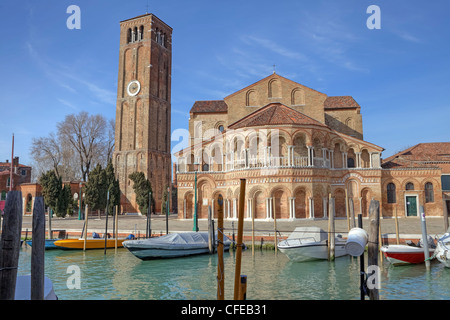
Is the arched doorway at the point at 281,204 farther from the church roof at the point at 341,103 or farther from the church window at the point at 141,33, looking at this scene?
the church window at the point at 141,33

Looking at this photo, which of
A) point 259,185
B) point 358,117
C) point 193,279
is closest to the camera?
point 193,279

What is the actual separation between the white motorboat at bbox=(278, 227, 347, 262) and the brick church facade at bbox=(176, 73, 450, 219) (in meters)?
9.59

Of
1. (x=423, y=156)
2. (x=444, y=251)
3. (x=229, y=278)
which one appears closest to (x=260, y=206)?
(x=444, y=251)

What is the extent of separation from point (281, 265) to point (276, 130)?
1443 centimetres

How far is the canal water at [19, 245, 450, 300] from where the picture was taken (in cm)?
944

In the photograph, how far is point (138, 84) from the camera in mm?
46000

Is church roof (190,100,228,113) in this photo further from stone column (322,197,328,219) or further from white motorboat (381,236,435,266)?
white motorboat (381,236,435,266)

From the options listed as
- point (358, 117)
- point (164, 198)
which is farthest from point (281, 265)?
point (164, 198)

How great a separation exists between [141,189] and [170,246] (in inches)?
1039

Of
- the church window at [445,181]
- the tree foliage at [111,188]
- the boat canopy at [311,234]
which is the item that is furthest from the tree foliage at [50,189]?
the church window at [445,181]

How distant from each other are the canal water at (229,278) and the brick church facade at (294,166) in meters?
10.9

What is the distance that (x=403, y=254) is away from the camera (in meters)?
12.9

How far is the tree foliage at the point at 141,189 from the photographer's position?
39781 millimetres
